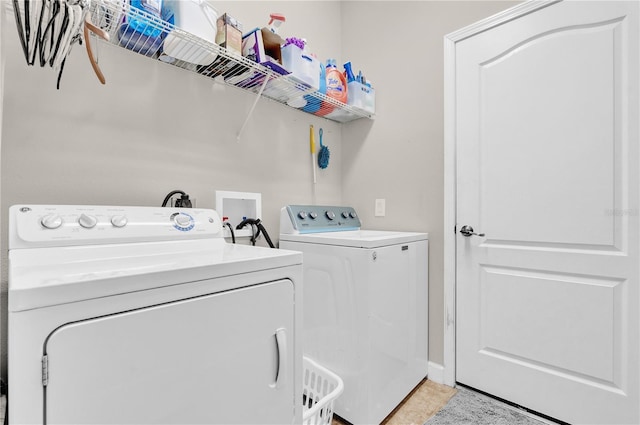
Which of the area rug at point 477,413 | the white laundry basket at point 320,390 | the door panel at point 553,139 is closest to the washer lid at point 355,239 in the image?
the door panel at point 553,139

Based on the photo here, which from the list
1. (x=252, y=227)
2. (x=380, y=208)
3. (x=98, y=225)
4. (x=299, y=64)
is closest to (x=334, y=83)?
(x=299, y=64)

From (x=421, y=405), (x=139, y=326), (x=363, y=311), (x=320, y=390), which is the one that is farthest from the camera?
(x=421, y=405)

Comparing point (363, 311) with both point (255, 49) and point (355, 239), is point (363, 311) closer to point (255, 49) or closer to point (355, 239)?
point (355, 239)

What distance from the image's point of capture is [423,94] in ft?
6.46

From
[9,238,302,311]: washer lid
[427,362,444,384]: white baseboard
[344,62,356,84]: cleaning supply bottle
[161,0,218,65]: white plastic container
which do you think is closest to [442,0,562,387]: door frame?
[427,362,444,384]: white baseboard

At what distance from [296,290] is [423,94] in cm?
155

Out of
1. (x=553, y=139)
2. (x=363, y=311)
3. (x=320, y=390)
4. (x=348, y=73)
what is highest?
(x=348, y=73)

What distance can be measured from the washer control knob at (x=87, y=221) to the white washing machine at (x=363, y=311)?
0.93 m

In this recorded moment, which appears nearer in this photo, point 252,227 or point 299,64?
point 299,64

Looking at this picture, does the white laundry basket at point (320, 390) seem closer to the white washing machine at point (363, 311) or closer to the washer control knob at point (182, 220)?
the white washing machine at point (363, 311)

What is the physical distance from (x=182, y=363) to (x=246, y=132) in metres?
1.28

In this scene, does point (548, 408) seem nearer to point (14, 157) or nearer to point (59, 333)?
point (59, 333)

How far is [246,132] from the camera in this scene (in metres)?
1.76

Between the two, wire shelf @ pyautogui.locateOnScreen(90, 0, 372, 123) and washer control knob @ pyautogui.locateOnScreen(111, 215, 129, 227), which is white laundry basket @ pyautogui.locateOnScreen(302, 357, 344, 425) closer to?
washer control knob @ pyautogui.locateOnScreen(111, 215, 129, 227)
